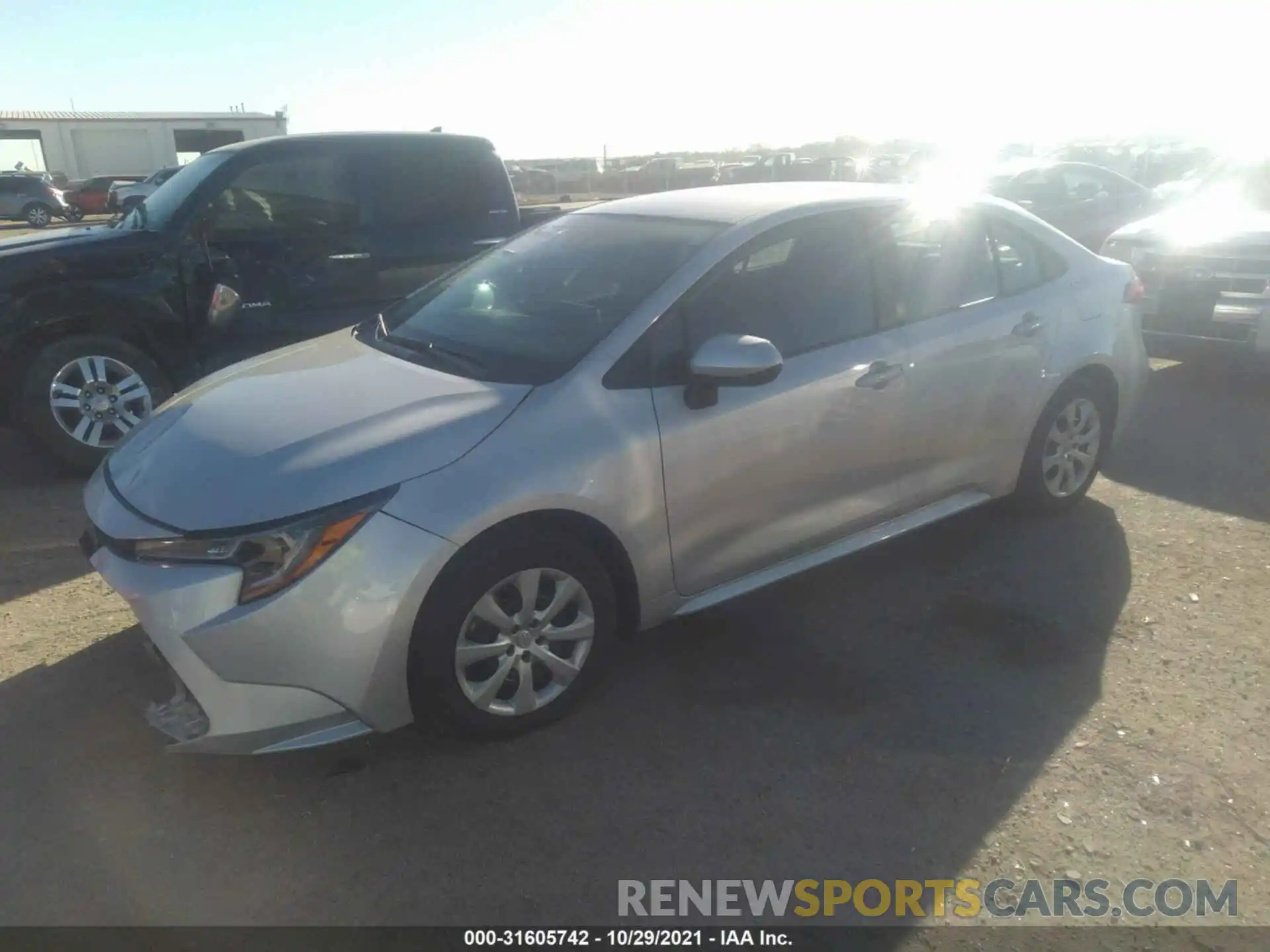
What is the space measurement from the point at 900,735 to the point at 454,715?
142cm

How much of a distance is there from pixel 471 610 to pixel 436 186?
4422 mm

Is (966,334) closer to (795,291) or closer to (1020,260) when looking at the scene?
(1020,260)

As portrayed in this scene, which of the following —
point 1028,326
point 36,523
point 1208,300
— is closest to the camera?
point 1028,326

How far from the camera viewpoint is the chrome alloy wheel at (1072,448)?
463 cm

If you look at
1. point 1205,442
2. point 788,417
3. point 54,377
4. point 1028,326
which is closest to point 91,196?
point 54,377

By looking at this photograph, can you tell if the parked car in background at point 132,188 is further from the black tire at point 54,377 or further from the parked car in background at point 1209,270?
the parked car in background at point 1209,270

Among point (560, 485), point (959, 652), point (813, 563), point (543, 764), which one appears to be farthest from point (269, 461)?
point (959, 652)

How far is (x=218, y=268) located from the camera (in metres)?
5.77

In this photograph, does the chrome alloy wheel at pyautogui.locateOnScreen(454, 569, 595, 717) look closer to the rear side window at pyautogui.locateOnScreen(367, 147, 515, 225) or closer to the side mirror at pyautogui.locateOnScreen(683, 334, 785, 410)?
the side mirror at pyautogui.locateOnScreen(683, 334, 785, 410)

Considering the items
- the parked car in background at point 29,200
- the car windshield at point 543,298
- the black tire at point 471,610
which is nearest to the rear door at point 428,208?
the car windshield at point 543,298

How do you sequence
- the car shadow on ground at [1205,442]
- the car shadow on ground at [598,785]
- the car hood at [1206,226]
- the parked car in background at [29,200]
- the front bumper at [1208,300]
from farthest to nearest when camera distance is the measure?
1. the parked car in background at [29,200]
2. the car hood at [1206,226]
3. the front bumper at [1208,300]
4. the car shadow on ground at [1205,442]
5. the car shadow on ground at [598,785]

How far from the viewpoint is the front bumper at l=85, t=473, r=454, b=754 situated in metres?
2.65

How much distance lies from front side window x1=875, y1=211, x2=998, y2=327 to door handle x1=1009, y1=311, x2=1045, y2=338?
176mm

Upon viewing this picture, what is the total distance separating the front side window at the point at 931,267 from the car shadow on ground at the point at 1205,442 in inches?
72.7
